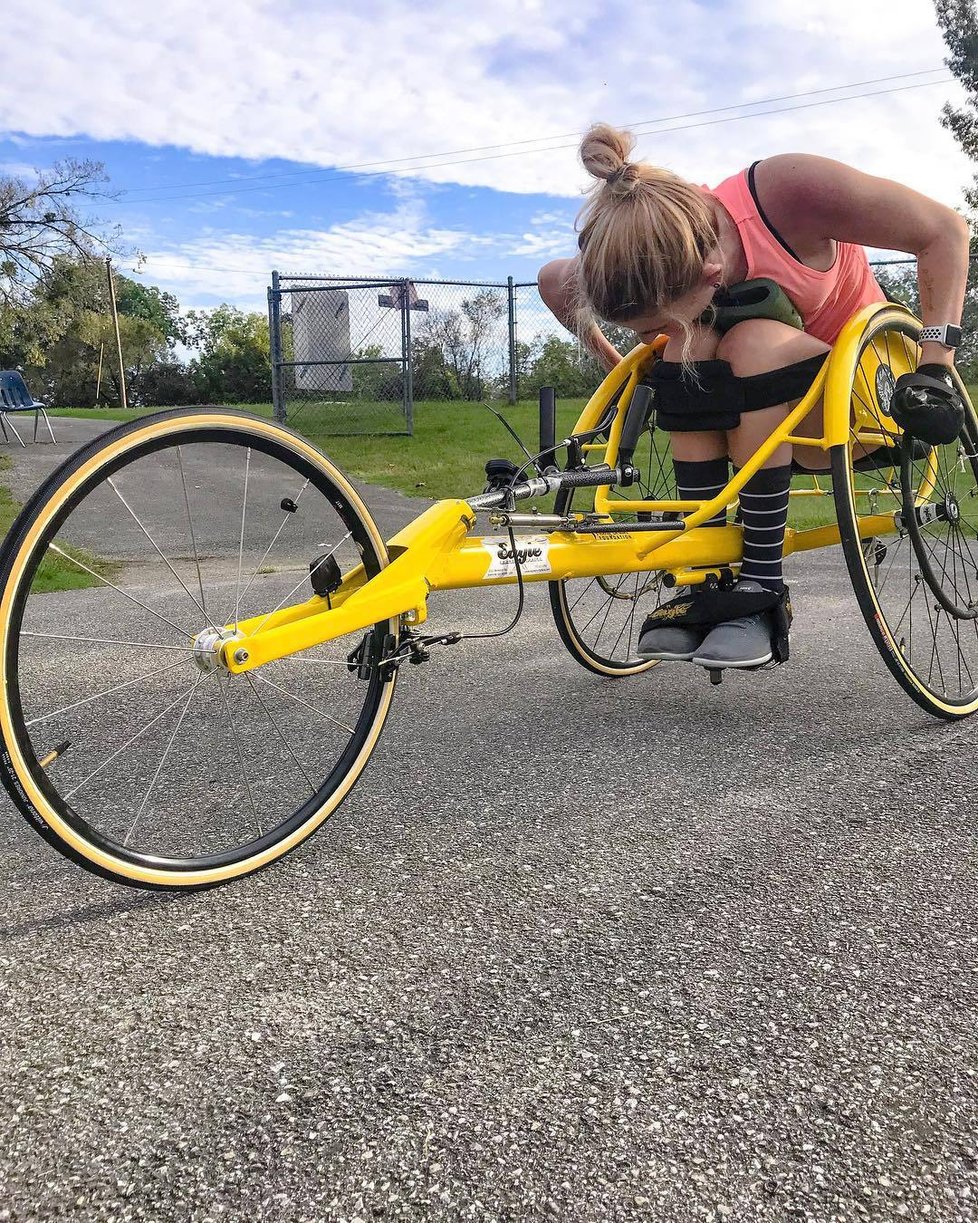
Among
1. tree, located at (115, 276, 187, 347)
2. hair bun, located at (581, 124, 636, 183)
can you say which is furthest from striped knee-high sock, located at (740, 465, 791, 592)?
tree, located at (115, 276, 187, 347)

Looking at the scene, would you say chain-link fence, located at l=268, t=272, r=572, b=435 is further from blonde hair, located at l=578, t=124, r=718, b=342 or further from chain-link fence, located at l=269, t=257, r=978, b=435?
blonde hair, located at l=578, t=124, r=718, b=342

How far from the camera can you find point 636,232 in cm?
239

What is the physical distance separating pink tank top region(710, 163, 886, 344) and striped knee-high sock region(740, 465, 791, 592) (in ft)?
1.53

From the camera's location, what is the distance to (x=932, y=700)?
2584mm

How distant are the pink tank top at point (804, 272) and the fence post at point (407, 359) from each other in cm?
959

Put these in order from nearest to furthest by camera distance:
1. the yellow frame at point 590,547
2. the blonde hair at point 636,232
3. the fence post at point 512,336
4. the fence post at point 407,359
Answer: the yellow frame at point 590,547 < the blonde hair at point 636,232 < the fence post at point 407,359 < the fence post at point 512,336

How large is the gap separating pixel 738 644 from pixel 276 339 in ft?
35.3

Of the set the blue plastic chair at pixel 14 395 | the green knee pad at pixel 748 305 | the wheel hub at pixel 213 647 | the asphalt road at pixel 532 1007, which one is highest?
the blue plastic chair at pixel 14 395

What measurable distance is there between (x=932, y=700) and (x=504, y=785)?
115 centimetres

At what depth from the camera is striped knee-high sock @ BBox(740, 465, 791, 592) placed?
8.57ft

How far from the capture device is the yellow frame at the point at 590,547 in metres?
1.91

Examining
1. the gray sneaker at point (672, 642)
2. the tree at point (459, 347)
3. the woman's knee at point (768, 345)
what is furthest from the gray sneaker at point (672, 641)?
the tree at point (459, 347)

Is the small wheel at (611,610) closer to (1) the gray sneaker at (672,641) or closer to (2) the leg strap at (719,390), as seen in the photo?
(1) the gray sneaker at (672,641)

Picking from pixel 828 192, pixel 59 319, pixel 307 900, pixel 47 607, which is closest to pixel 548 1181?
pixel 307 900
